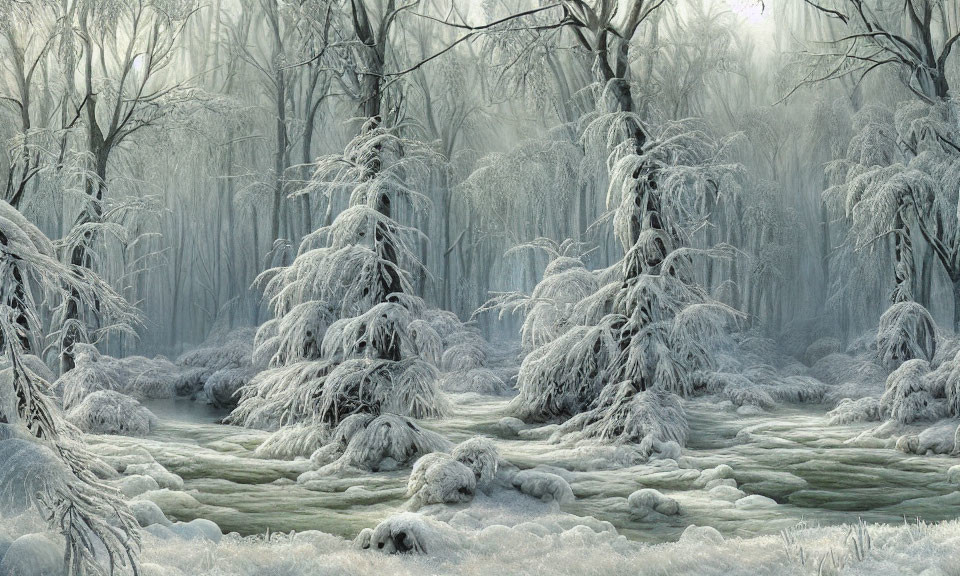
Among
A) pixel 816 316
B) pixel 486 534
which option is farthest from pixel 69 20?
pixel 816 316

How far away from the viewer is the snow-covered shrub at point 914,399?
8.25 metres

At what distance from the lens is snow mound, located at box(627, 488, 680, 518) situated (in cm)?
546

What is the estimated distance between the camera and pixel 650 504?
18.2 feet

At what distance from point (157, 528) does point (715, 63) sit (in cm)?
1701

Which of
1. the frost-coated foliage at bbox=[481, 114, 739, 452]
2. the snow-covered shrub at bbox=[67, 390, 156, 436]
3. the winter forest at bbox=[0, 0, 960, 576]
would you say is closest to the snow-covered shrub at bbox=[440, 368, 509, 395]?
the winter forest at bbox=[0, 0, 960, 576]

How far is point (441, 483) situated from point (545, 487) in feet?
2.62

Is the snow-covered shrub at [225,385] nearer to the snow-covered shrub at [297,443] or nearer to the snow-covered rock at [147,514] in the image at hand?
the snow-covered shrub at [297,443]

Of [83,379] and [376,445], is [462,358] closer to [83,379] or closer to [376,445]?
[83,379]

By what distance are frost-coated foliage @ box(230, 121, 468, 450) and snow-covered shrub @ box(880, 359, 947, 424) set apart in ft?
16.2

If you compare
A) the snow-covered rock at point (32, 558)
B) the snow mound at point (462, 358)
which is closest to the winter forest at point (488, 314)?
the snow-covered rock at point (32, 558)

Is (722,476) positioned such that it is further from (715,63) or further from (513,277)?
(513,277)

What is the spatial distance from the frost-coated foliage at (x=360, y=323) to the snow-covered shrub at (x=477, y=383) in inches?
225

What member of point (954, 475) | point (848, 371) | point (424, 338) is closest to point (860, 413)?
point (954, 475)

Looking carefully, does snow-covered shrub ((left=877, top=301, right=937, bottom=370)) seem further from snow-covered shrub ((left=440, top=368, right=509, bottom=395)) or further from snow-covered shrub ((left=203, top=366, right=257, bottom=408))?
snow-covered shrub ((left=203, top=366, right=257, bottom=408))
